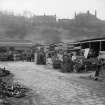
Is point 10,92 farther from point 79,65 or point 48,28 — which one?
point 48,28

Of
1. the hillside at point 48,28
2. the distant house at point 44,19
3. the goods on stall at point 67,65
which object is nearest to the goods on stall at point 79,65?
the goods on stall at point 67,65

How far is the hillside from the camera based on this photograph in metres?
64.5

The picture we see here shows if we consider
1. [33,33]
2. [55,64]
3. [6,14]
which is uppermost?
[6,14]

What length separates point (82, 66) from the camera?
1370 cm

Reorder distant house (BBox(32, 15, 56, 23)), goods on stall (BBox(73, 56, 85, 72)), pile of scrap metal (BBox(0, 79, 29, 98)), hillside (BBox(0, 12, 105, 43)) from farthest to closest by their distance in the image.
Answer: distant house (BBox(32, 15, 56, 23)) → hillside (BBox(0, 12, 105, 43)) → goods on stall (BBox(73, 56, 85, 72)) → pile of scrap metal (BBox(0, 79, 29, 98))

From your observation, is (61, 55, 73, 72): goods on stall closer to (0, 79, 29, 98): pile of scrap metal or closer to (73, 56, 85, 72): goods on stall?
(73, 56, 85, 72): goods on stall

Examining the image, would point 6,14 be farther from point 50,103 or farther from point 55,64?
point 50,103

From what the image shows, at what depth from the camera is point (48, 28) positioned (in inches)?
2657

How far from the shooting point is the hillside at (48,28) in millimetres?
64500

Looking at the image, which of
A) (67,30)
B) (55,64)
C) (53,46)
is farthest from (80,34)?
(55,64)

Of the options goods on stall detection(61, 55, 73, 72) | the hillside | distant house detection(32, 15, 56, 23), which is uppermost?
distant house detection(32, 15, 56, 23)

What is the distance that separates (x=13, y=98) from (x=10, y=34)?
63378 millimetres

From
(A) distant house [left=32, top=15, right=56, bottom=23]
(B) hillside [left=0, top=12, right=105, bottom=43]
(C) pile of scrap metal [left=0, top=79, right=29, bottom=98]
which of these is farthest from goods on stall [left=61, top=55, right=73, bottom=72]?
(A) distant house [left=32, top=15, right=56, bottom=23]

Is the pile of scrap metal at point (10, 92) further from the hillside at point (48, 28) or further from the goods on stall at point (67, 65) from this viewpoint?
the hillside at point (48, 28)
